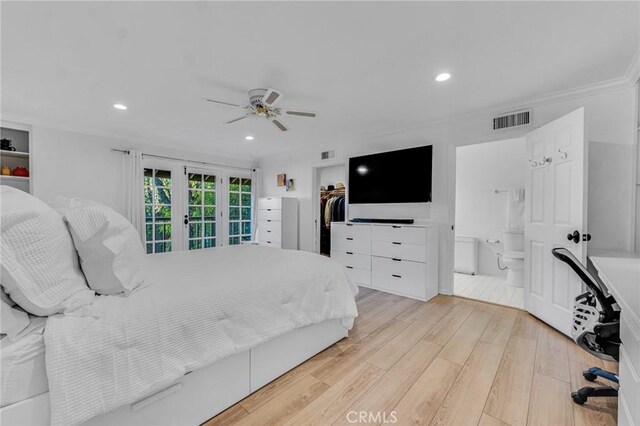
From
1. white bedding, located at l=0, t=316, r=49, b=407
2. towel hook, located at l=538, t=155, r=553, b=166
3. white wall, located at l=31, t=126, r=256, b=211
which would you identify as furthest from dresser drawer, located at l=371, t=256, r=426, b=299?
white wall, located at l=31, t=126, r=256, b=211

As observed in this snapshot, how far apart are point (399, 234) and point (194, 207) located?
3745 millimetres

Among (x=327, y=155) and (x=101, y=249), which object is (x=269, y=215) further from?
(x=101, y=249)

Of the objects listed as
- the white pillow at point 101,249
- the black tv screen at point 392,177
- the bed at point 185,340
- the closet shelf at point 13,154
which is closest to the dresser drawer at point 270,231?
the black tv screen at point 392,177

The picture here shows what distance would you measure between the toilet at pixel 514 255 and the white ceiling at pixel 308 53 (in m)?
2.04

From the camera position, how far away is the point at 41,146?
336cm

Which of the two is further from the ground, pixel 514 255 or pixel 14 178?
pixel 14 178

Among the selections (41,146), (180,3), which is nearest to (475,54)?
(180,3)

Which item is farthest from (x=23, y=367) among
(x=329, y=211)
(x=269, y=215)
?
(x=329, y=211)

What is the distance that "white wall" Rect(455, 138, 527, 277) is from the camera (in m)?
4.20

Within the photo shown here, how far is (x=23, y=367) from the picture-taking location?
0.90 meters

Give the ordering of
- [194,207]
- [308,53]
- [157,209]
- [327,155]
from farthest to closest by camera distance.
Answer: [194,207] < [327,155] < [157,209] < [308,53]

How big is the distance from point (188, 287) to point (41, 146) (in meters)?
3.72

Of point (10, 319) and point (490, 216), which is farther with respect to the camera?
point (490, 216)

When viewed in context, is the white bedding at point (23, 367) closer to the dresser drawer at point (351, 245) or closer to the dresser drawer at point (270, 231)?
the dresser drawer at point (351, 245)
